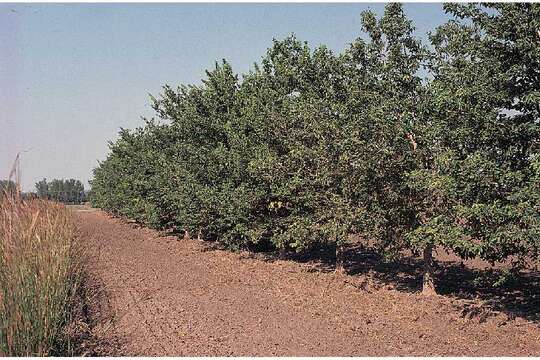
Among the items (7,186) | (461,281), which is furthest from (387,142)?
(7,186)

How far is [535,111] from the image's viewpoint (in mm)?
8359

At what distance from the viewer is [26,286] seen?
5.30 metres

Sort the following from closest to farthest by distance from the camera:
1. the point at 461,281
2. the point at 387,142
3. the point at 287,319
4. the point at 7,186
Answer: the point at 7,186 < the point at 287,319 < the point at 387,142 < the point at 461,281

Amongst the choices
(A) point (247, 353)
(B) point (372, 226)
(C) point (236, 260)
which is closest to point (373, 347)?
(A) point (247, 353)

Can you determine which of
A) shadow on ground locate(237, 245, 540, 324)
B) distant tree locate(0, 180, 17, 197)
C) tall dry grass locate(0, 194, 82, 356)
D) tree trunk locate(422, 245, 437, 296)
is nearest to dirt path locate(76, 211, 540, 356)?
tree trunk locate(422, 245, 437, 296)

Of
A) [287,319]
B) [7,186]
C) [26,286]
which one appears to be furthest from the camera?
[287,319]

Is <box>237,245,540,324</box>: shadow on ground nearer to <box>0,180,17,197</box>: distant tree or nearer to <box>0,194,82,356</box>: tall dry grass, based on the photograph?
<box>0,194,82,356</box>: tall dry grass

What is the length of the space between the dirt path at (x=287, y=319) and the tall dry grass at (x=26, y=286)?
189 cm

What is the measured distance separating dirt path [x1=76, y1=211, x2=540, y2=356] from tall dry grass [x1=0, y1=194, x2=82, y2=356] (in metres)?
1.89

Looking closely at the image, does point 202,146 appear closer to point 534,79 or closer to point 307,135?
point 307,135

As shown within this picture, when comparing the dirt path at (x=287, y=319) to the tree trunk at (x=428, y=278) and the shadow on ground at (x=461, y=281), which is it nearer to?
the tree trunk at (x=428, y=278)

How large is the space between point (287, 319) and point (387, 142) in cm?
410

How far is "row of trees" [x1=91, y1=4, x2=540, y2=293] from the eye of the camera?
8.14m

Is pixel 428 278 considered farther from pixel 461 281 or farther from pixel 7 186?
pixel 7 186
